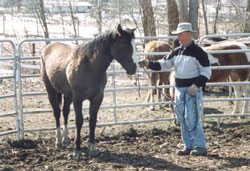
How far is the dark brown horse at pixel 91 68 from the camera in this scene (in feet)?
17.3

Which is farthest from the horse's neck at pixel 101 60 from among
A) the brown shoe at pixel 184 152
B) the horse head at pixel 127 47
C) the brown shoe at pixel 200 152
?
the brown shoe at pixel 200 152

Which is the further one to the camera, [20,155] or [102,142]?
[102,142]

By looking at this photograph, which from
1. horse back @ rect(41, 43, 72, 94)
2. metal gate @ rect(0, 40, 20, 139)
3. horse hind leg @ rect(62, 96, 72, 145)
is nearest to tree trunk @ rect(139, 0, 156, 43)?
metal gate @ rect(0, 40, 20, 139)

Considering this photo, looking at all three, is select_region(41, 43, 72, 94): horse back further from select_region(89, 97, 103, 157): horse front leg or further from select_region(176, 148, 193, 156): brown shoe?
select_region(176, 148, 193, 156): brown shoe

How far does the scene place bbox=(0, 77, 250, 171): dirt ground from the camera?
17.1 ft

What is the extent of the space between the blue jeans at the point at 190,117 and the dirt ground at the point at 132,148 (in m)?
0.26

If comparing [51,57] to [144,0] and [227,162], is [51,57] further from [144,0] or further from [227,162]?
[144,0]

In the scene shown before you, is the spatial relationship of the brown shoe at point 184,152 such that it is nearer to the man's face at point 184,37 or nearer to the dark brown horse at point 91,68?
the dark brown horse at point 91,68

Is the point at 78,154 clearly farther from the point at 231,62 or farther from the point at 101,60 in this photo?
the point at 231,62

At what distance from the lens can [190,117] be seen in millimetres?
5512

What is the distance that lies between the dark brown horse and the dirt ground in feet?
1.27

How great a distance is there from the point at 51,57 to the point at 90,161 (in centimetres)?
191

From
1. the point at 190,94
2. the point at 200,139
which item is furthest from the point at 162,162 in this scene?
the point at 190,94

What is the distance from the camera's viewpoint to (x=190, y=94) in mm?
5379
